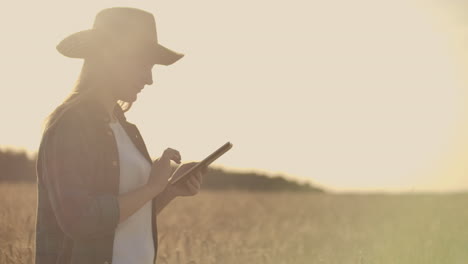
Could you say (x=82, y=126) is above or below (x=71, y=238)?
above

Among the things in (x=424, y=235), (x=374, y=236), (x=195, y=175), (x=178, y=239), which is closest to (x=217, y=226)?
(x=374, y=236)

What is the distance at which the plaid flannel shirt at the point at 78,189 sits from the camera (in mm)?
3477

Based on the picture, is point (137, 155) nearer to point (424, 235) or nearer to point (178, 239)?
point (178, 239)

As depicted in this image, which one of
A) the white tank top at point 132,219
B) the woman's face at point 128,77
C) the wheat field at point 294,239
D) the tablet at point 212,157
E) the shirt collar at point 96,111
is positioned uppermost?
the woman's face at point 128,77

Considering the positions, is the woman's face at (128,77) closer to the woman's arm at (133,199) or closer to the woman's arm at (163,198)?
the woman's arm at (133,199)

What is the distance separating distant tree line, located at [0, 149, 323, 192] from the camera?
26.6 metres

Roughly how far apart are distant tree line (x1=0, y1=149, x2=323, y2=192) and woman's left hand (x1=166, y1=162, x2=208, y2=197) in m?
22.0

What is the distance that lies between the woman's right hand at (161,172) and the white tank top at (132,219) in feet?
0.37

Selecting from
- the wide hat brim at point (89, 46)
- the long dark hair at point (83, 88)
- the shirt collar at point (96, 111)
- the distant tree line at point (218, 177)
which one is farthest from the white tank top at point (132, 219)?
the distant tree line at point (218, 177)

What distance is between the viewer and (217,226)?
10.5m

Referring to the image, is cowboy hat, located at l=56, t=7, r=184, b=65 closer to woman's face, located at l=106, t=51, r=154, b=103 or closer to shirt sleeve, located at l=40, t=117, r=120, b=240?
Answer: woman's face, located at l=106, t=51, r=154, b=103

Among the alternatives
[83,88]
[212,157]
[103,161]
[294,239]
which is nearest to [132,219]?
[103,161]

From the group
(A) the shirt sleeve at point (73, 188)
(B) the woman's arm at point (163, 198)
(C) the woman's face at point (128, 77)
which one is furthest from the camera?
(B) the woman's arm at point (163, 198)

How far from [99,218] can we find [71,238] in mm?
230
